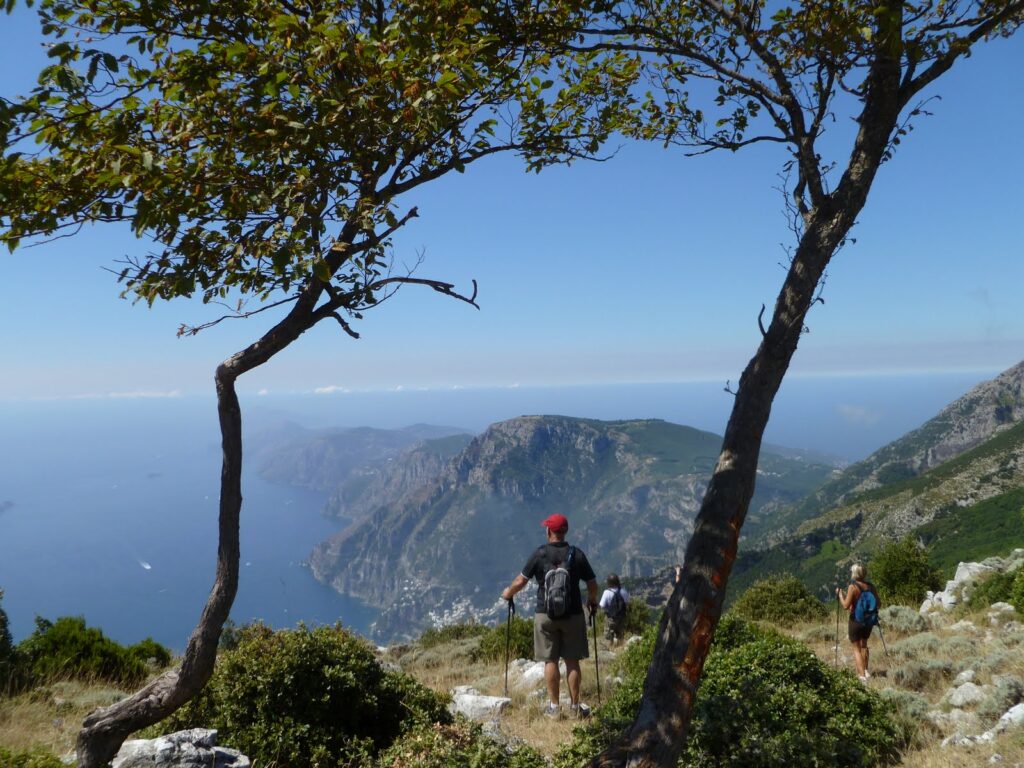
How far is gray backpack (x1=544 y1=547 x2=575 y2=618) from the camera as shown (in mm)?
7484

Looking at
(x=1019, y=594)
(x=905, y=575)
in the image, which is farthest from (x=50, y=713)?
(x=905, y=575)

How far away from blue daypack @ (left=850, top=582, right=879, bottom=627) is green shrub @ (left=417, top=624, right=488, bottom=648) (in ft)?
40.4

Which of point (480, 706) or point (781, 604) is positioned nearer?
point (480, 706)

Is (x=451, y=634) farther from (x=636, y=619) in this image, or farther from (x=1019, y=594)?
(x=1019, y=594)

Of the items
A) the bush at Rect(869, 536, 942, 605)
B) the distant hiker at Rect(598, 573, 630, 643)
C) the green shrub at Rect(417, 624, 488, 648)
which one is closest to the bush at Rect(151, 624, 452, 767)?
the distant hiker at Rect(598, 573, 630, 643)

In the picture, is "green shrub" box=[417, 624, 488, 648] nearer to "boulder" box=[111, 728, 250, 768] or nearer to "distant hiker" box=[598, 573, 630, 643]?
"distant hiker" box=[598, 573, 630, 643]

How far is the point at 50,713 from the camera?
7.44m

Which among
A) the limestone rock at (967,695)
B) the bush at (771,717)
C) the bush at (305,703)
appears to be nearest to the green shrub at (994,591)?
the limestone rock at (967,695)

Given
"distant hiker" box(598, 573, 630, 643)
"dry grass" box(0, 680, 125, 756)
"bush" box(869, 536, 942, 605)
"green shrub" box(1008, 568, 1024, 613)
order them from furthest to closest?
"bush" box(869, 536, 942, 605) < "distant hiker" box(598, 573, 630, 643) < "green shrub" box(1008, 568, 1024, 613) < "dry grass" box(0, 680, 125, 756)

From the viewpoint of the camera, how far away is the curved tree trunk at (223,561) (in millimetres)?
4875

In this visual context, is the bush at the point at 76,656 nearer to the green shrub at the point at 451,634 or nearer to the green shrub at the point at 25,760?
the green shrub at the point at 25,760

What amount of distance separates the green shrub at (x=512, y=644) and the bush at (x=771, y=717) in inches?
323

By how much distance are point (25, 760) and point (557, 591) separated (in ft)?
17.3

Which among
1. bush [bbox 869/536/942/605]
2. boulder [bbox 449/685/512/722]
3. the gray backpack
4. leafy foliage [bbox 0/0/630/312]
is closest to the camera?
leafy foliage [bbox 0/0/630/312]
